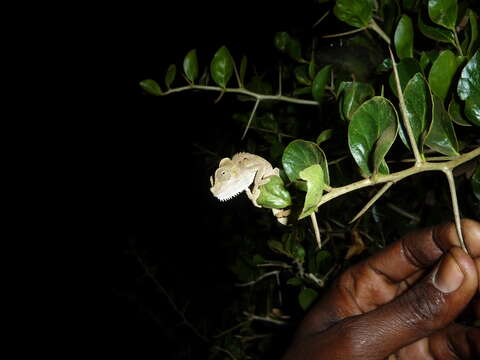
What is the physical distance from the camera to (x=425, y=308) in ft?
3.58

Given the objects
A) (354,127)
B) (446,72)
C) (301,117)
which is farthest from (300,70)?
(354,127)

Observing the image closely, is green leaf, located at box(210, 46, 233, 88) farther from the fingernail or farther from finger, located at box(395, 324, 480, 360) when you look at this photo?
finger, located at box(395, 324, 480, 360)

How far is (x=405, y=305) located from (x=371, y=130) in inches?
27.0

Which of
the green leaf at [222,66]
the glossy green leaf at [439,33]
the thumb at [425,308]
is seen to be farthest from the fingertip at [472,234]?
the green leaf at [222,66]

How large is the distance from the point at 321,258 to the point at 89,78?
5513mm

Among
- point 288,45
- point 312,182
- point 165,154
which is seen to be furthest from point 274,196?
point 165,154

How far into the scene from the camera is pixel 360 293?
1613mm

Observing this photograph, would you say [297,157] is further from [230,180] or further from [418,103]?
[230,180]

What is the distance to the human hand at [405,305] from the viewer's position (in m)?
1.06

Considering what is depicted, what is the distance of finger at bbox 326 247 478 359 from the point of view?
1035 millimetres

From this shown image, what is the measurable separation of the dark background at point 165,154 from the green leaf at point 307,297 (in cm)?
224

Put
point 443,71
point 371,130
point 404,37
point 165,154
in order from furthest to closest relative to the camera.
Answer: point 165,154
point 404,37
point 443,71
point 371,130

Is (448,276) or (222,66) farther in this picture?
(222,66)

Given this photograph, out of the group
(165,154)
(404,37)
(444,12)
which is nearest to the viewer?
(444,12)
